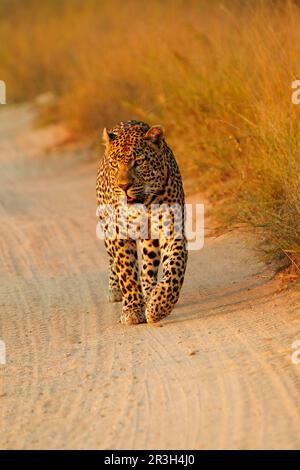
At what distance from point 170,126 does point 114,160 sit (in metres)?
5.30

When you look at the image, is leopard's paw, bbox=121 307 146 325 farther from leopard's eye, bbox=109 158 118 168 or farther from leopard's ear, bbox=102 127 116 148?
leopard's ear, bbox=102 127 116 148

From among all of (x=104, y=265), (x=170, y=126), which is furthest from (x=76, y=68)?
(x=104, y=265)

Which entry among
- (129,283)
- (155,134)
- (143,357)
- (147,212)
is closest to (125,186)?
(147,212)

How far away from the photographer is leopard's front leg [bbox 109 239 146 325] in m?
7.91

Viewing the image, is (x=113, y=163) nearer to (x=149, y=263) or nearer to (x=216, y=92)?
(x=149, y=263)

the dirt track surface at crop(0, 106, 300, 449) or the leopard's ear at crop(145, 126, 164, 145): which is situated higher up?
the leopard's ear at crop(145, 126, 164, 145)

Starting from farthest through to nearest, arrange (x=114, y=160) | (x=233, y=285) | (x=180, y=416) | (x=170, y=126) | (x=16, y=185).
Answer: (x=16, y=185), (x=170, y=126), (x=233, y=285), (x=114, y=160), (x=180, y=416)

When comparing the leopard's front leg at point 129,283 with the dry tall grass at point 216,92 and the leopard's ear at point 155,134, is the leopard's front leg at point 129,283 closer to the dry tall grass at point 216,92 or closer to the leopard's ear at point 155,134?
the leopard's ear at point 155,134

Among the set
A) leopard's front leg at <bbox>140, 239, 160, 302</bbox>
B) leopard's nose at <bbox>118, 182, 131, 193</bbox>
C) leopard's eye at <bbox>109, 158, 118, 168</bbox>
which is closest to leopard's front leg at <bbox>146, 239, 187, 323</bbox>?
leopard's front leg at <bbox>140, 239, 160, 302</bbox>

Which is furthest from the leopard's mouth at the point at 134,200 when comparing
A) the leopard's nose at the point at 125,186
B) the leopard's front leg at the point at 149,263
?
the leopard's front leg at the point at 149,263

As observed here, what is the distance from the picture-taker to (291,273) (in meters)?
8.25

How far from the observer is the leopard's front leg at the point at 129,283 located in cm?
791

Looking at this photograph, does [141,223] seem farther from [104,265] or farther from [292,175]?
[104,265]

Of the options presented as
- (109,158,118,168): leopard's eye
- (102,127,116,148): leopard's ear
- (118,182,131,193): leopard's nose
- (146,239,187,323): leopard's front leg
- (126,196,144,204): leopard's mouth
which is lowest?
(146,239,187,323): leopard's front leg
